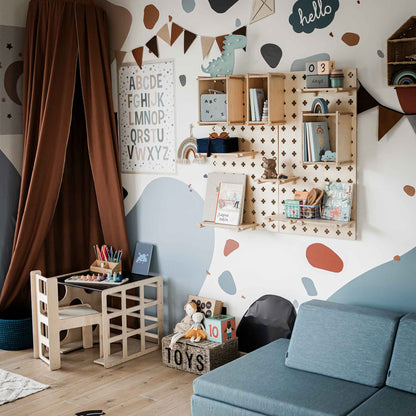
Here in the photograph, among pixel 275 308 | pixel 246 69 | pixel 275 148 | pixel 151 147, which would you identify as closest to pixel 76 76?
pixel 151 147

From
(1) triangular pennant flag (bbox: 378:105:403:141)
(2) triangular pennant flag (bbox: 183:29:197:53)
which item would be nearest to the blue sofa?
(1) triangular pennant flag (bbox: 378:105:403:141)

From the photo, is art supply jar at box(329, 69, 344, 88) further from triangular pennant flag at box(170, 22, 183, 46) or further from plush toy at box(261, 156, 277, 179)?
triangular pennant flag at box(170, 22, 183, 46)

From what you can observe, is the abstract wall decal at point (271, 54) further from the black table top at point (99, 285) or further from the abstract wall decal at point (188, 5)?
the black table top at point (99, 285)

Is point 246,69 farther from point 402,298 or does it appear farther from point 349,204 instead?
point 402,298

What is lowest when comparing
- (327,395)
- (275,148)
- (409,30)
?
(327,395)

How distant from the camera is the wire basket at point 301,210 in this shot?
3.47m

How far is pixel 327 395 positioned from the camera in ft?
9.33

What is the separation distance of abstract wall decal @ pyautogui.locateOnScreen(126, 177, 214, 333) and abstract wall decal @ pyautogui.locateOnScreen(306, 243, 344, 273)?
74cm

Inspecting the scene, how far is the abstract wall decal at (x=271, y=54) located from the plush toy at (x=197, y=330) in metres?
1.61

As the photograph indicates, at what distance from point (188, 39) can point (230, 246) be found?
1365mm

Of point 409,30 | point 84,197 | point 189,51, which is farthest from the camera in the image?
point 84,197

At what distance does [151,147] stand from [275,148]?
102 cm

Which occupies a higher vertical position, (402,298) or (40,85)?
(40,85)

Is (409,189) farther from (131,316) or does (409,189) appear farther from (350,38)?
(131,316)
